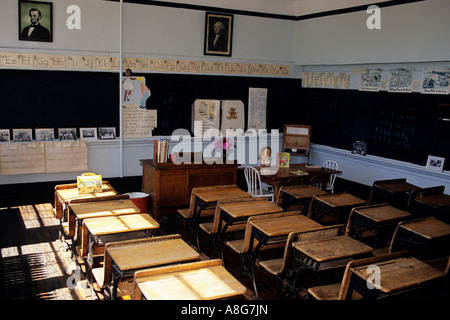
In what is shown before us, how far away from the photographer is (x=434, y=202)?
17.3ft

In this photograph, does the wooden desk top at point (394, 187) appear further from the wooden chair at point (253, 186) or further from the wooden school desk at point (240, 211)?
the wooden school desk at point (240, 211)

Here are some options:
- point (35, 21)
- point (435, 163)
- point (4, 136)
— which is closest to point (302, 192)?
point (435, 163)

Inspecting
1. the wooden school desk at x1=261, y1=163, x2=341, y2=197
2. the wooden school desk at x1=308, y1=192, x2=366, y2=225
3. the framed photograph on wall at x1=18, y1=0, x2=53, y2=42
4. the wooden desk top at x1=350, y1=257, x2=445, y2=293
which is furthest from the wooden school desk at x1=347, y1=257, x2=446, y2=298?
the framed photograph on wall at x1=18, y1=0, x2=53, y2=42

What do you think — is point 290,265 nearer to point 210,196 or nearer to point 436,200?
point 210,196

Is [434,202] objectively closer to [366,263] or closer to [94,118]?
[366,263]

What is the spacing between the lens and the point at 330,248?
12.0 feet

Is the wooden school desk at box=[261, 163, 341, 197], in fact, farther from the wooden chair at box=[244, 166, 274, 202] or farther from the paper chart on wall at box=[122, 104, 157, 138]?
the paper chart on wall at box=[122, 104, 157, 138]

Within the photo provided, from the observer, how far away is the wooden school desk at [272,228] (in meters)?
3.98

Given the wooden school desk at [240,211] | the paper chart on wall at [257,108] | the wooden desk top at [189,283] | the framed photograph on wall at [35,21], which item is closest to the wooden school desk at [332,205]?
the wooden school desk at [240,211]

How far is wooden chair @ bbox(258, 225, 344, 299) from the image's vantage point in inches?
150

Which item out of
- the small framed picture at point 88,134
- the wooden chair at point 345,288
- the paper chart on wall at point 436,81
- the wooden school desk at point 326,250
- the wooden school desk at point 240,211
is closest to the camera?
the wooden chair at point 345,288

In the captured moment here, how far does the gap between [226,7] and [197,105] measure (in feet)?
6.49

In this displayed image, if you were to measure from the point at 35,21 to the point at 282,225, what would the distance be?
5360mm

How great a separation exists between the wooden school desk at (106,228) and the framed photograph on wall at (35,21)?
431 centimetres
